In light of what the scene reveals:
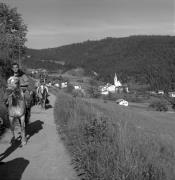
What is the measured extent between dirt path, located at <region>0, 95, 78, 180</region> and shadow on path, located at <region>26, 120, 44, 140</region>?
55 cm

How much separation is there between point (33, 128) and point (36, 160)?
15.7 feet

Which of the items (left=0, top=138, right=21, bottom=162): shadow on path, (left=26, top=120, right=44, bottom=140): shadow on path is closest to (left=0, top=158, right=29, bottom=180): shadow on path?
(left=0, top=138, right=21, bottom=162): shadow on path

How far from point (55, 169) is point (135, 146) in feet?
5.31

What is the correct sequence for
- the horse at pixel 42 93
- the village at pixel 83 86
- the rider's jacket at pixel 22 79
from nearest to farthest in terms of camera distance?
the rider's jacket at pixel 22 79, the horse at pixel 42 93, the village at pixel 83 86

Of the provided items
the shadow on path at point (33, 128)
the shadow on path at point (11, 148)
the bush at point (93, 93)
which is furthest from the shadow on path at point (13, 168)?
the bush at point (93, 93)

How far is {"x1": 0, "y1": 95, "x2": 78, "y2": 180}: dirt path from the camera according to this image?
Answer: 616 centimetres

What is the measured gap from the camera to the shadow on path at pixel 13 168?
607 centimetres

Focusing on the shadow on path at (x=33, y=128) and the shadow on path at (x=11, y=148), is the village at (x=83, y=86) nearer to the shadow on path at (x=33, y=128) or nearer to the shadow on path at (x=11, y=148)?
the shadow on path at (x=33, y=128)

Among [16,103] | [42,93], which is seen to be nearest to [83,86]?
[42,93]

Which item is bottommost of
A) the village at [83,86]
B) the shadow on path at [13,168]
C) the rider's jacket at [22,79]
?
the village at [83,86]

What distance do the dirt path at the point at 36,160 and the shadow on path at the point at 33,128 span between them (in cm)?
55

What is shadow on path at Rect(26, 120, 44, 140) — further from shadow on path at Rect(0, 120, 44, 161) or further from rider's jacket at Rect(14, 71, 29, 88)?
rider's jacket at Rect(14, 71, 29, 88)

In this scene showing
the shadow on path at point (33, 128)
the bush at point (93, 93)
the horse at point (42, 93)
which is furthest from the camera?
the bush at point (93, 93)

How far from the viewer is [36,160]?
7.20 metres
